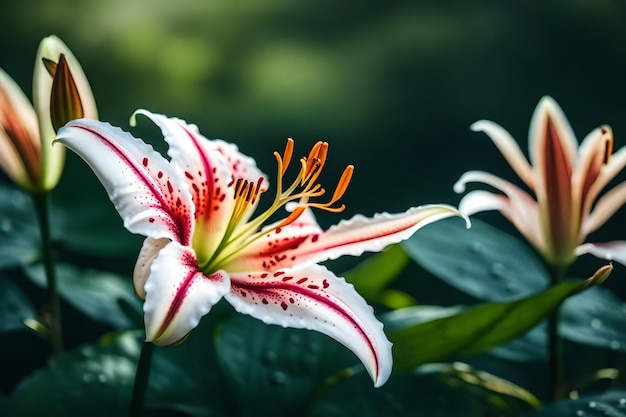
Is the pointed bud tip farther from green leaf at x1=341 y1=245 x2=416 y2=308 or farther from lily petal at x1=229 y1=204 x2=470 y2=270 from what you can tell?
green leaf at x1=341 y1=245 x2=416 y2=308

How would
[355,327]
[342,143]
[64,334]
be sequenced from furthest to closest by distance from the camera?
1. [342,143]
2. [64,334]
3. [355,327]

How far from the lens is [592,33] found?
94 centimetres

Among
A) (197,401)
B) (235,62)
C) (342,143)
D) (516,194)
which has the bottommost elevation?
(197,401)

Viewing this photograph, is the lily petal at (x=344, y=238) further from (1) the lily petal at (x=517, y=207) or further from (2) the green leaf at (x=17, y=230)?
(2) the green leaf at (x=17, y=230)

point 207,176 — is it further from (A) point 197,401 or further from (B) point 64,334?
(B) point 64,334

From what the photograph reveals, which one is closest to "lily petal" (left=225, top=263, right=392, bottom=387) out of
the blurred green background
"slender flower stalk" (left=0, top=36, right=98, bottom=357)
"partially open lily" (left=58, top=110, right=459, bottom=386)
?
"partially open lily" (left=58, top=110, right=459, bottom=386)

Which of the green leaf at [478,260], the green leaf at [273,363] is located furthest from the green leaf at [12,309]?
the green leaf at [478,260]

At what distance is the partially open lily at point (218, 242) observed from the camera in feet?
0.92

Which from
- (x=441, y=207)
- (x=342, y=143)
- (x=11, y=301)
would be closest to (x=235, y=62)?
(x=342, y=143)

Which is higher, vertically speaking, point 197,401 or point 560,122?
point 560,122

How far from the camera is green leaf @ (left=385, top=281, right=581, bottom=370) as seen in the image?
0.37 metres

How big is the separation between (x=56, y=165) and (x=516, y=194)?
0.78 feet

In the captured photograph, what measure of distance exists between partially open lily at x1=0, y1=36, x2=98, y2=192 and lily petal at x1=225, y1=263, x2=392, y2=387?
0.11 meters

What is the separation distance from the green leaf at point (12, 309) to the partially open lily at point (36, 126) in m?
0.10
